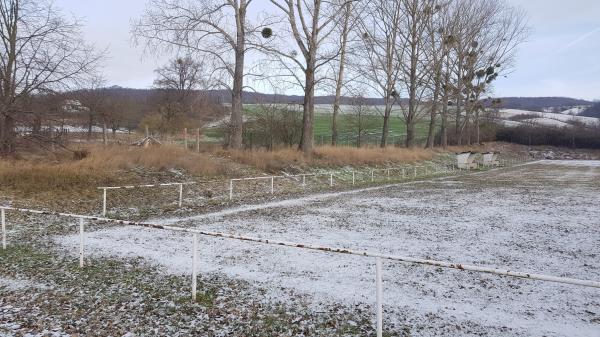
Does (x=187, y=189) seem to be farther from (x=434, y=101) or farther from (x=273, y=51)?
(x=434, y=101)

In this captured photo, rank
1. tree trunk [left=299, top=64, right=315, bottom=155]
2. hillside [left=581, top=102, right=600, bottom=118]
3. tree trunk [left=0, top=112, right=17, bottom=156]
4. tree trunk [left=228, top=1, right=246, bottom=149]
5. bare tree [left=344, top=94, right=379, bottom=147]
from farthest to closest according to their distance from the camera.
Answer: hillside [left=581, top=102, right=600, bottom=118], bare tree [left=344, top=94, right=379, bottom=147], tree trunk [left=299, top=64, right=315, bottom=155], tree trunk [left=228, top=1, right=246, bottom=149], tree trunk [left=0, top=112, right=17, bottom=156]

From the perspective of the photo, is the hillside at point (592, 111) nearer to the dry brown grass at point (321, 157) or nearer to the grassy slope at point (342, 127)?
the grassy slope at point (342, 127)

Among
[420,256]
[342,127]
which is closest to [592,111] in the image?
[342,127]

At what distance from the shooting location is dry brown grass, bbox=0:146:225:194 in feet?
49.3

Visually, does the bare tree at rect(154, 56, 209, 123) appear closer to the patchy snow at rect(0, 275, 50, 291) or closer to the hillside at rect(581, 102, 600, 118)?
the patchy snow at rect(0, 275, 50, 291)

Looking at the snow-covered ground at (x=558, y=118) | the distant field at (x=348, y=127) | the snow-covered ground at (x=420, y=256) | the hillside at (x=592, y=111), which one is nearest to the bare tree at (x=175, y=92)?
the distant field at (x=348, y=127)

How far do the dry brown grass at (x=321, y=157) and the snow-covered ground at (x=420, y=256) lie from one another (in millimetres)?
8398

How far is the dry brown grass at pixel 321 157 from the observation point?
2597cm

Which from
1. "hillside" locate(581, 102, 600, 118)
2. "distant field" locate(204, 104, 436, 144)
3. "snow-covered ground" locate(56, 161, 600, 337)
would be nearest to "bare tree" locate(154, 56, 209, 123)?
"distant field" locate(204, 104, 436, 144)

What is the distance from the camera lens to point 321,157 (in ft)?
103

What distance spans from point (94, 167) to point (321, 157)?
55.3ft

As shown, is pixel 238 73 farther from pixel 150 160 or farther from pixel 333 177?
pixel 150 160

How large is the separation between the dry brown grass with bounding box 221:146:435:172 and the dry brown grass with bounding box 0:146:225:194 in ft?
8.43

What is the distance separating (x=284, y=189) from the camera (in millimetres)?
22422
